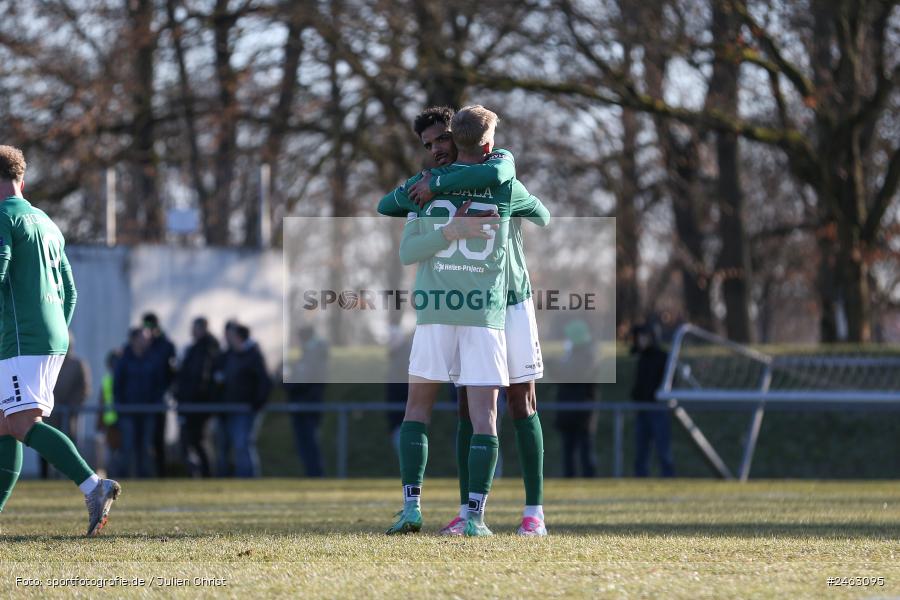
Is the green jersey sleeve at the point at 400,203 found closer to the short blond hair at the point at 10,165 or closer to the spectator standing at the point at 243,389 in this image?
the short blond hair at the point at 10,165

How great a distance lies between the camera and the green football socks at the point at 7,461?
8.05 metres

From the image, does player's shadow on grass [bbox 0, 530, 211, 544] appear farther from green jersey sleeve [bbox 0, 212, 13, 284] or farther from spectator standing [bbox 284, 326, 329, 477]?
spectator standing [bbox 284, 326, 329, 477]

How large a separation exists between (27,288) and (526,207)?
261 cm

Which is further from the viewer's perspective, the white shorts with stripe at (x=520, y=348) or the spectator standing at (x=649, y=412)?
the spectator standing at (x=649, y=412)

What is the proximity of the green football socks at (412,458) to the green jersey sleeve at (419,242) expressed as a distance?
87 cm

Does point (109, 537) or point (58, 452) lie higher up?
point (58, 452)

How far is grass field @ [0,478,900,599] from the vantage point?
5.62 meters

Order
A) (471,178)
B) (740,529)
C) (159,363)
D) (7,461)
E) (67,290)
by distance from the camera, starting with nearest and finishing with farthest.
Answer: (471,178) → (7,461) → (67,290) → (740,529) → (159,363)

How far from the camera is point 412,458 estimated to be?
772 cm

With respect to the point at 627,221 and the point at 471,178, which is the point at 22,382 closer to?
the point at 471,178

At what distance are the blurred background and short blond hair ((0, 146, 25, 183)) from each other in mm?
11927

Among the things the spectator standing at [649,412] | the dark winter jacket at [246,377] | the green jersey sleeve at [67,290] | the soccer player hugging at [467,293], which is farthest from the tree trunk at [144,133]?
the soccer player hugging at [467,293]

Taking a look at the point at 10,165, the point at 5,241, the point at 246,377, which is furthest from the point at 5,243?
the point at 246,377

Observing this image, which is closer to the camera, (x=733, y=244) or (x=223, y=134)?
(x=223, y=134)
